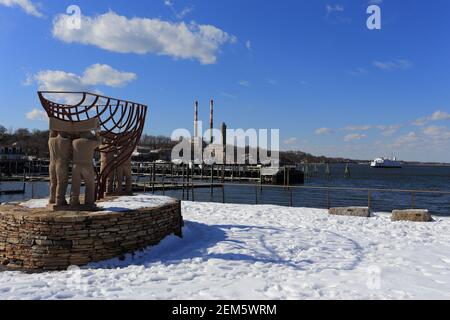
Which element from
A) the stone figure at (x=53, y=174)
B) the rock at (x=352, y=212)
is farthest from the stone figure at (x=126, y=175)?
the rock at (x=352, y=212)

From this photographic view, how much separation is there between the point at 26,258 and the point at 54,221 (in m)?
0.91

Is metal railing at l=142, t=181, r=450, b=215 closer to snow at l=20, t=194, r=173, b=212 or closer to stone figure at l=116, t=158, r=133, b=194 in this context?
stone figure at l=116, t=158, r=133, b=194

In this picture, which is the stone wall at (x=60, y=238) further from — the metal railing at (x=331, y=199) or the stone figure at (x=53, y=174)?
the metal railing at (x=331, y=199)

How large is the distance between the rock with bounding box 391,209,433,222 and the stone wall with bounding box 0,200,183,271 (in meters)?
8.75

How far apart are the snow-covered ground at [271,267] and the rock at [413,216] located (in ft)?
2.16

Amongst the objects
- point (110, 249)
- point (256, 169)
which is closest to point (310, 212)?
point (110, 249)

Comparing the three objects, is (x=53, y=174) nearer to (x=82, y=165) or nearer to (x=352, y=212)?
(x=82, y=165)

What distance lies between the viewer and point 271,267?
7.40 metres

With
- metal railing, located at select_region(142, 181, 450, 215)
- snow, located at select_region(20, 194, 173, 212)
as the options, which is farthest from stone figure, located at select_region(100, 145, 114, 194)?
metal railing, located at select_region(142, 181, 450, 215)

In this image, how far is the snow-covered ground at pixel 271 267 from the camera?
19.5 ft

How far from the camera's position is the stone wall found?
7602 millimetres

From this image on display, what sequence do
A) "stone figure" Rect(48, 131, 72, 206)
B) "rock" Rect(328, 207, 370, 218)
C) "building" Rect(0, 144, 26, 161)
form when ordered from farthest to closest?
→ 1. "building" Rect(0, 144, 26, 161)
2. "rock" Rect(328, 207, 370, 218)
3. "stone figure" Rect(48, 131, 72, 206)

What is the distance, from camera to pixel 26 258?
7672 millimetres
